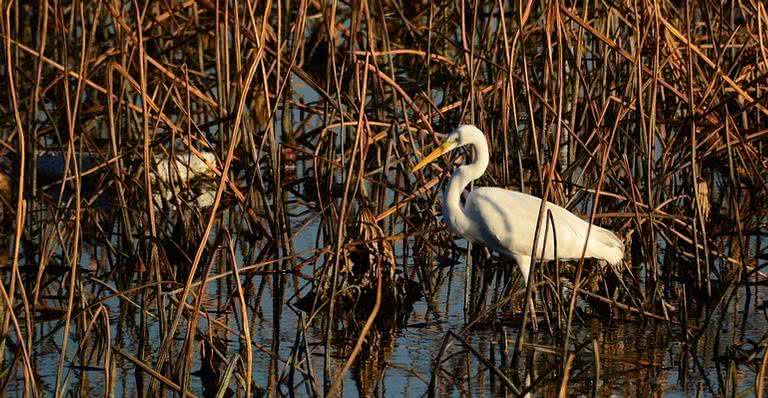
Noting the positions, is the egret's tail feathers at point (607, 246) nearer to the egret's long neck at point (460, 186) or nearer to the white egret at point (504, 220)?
the white egret at point (504, 220)

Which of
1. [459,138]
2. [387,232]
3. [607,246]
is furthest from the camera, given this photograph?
[387,232]

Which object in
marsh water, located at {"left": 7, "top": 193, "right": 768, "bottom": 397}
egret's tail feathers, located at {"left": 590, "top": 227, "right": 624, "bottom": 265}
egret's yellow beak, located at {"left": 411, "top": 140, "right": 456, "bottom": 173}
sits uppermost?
egret's yellow beak, located at {"left": 411, "top": 140, "right": 456, "bottom": 173}

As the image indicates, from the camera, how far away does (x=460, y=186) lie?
6.24 meters

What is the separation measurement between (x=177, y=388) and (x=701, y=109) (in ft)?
11.6

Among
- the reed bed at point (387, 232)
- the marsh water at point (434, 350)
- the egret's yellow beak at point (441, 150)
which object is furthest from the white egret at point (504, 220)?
the marsh water at point (434, 350)

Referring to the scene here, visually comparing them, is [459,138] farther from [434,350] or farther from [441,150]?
[434,350]

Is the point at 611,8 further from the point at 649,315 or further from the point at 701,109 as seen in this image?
the point at 649,315

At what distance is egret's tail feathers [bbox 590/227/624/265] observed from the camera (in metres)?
6.01

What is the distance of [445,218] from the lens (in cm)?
625

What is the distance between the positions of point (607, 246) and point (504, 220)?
0.48 metres

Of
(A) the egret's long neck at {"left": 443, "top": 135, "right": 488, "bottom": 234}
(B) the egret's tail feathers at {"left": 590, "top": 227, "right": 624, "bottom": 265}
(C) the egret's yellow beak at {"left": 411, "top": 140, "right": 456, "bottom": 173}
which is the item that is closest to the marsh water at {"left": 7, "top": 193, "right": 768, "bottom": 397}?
(B) the egret's tail feathers at {"left": 590, "top": 227, "right": 624, "bottom": 265}

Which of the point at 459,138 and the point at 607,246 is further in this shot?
the point at 459,138

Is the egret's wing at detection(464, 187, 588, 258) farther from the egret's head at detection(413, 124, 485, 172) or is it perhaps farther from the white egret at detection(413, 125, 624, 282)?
the egret's head at detection(413, 124, 485, 172)

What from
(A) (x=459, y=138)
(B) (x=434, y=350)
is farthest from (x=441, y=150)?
(B) (x=434, y=350)
